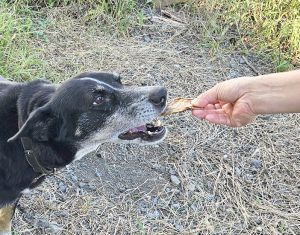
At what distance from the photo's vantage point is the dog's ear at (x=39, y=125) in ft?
9.54

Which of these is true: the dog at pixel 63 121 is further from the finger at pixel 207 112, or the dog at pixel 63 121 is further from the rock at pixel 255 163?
the rock at pixel 255 163

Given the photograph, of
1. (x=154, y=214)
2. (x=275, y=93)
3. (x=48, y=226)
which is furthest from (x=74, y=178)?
(x=275, y=93)

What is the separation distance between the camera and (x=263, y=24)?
577cm

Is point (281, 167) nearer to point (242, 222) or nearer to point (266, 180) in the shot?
point (266, 180)

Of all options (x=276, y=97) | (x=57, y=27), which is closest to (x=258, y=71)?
(x=57, y=27)

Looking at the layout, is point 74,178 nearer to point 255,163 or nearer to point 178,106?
point 178,106

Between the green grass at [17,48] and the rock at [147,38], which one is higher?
the green grass at [17,48]

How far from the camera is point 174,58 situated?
5324 millimetres

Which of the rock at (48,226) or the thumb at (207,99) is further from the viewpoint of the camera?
the rock at (48,226)

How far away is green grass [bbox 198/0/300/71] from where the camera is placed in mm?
5645

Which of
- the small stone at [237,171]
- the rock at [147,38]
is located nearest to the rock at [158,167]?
the small stone at [237,171]

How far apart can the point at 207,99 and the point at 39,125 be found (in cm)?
106

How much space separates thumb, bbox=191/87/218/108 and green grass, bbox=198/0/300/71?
2.50 meters

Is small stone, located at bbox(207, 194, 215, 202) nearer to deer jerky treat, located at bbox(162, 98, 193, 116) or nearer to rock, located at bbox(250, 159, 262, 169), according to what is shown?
rock, located at bbox(250, 159, 262, 169)
